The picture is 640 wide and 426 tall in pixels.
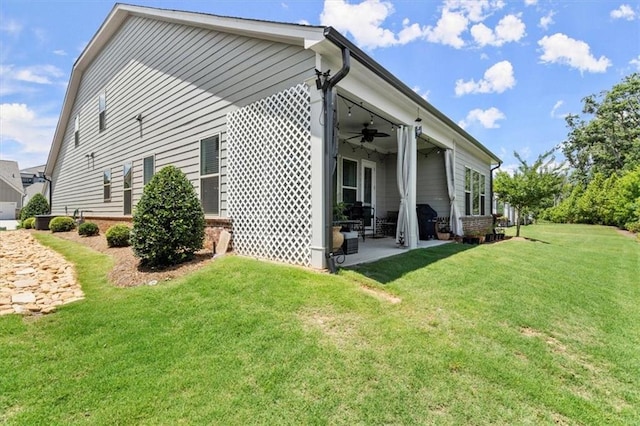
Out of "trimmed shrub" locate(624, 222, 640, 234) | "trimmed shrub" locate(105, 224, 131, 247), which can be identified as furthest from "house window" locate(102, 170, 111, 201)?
"trimmed shrub" locate(624, 222, 640, 234)

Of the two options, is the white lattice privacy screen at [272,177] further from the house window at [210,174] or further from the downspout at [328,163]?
the house window at [210,174]

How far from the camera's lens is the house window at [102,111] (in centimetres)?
1159

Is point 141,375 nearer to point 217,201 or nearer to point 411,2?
point 217,201

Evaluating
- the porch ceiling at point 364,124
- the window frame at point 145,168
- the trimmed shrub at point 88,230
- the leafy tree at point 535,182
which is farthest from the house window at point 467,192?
the trimmed shrub at point 88,230

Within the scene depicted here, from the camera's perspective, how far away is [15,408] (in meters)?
2.07

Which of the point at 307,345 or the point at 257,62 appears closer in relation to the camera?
the point at 307,345

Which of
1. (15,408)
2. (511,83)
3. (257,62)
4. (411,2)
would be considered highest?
(511,83)

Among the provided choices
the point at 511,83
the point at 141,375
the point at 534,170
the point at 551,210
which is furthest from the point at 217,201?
the point at 551,210

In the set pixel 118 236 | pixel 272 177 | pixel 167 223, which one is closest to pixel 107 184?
pixel 118 236

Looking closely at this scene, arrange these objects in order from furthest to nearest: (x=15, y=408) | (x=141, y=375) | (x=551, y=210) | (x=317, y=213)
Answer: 1. (x=551, y=210)
2. (x=317, y=213)
3. (x=141, y=375)
4. (x=15, y=408)

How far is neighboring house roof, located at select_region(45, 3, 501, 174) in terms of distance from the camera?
4457 millimetres

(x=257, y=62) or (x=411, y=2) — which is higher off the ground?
(x=411, y=2)

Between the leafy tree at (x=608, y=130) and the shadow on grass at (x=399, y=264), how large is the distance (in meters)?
28.2

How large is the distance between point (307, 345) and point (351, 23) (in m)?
8.39
